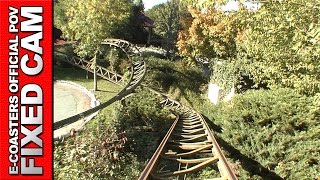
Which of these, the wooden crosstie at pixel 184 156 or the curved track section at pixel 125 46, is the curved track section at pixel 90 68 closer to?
the curved track section at pixel 125 46

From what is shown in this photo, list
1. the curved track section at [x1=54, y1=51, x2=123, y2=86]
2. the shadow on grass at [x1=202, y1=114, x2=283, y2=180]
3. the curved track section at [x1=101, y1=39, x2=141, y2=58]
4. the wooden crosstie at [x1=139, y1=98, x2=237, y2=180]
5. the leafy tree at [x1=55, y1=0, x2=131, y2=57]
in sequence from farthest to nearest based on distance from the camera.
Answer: the curved track section at [x1=101, y1=39, x2=141, y2=58] < the curved track section at [x1=54, y1=51, x2=123, y2=86] < the leafy tree at [x1=55, y1=0, x2=131, y2=57] < the shadow on grass at [x1=202, y1=114, x2=283, y2=180] < the wooden crosstie at [x1=139, y1=98, x2=237, y2=180]

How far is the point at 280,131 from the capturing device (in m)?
9.68

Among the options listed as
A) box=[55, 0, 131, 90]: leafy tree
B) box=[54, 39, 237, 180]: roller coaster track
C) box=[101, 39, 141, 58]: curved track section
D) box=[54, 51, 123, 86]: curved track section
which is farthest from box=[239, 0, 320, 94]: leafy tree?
A: box=[101, 39, 141, 58]: curved track section

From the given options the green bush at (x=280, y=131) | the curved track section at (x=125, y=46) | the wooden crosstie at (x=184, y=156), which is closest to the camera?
the wooden crosstie at (x=184, y=156)

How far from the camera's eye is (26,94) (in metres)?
6.25

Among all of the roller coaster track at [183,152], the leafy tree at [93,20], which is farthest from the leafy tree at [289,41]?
the leafy tree at [93,20]

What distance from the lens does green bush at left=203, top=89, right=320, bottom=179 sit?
29.1ft

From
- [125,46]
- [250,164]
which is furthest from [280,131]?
[125,46]

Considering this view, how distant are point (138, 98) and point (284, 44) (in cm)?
766

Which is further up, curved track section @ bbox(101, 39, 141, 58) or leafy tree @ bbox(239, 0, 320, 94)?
curved track section @ bbox(101, 39, 141, 58)

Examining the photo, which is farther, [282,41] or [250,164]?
[250,164]

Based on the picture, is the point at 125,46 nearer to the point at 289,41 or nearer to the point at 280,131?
the point at 280,131

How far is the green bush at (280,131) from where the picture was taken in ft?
29.1

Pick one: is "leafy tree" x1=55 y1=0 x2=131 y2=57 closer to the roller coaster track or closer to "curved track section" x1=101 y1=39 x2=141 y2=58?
"curved track section" x1=101 y1=39 x2=141 y2=58
